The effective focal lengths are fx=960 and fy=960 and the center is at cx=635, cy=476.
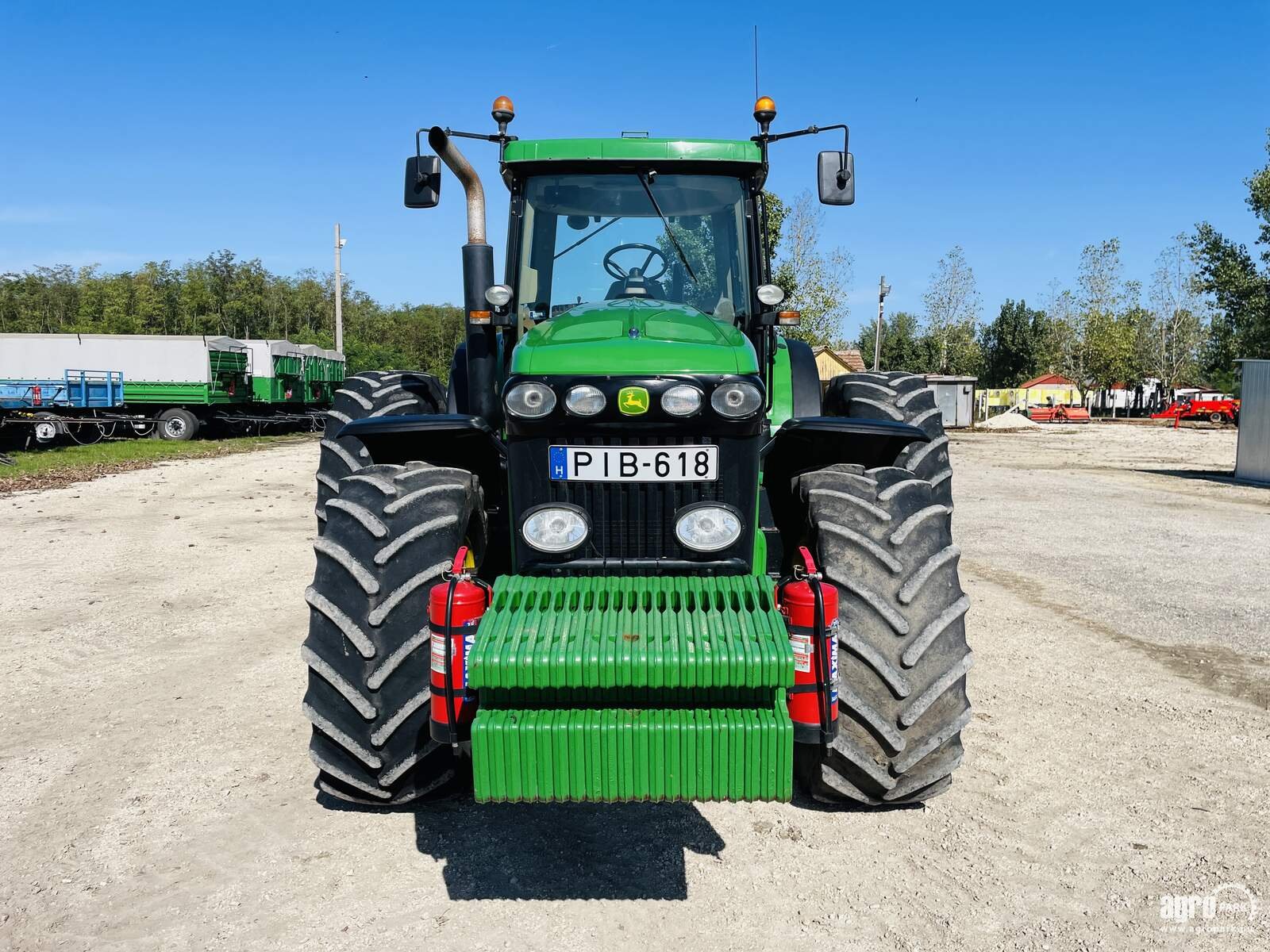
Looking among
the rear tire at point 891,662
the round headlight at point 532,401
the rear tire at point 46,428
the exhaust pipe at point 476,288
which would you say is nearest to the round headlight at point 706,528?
the rear tire at point 891,662

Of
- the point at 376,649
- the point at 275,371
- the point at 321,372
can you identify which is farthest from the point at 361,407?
the point at 321,372

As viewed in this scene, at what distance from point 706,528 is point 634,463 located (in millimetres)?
363

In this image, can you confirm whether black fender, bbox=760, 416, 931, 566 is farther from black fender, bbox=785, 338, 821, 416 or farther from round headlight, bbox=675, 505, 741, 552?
black fender, bbox=785, 338, 821, 416

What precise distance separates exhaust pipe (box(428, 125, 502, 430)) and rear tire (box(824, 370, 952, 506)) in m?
1.98

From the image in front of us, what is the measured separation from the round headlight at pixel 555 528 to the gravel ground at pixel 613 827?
119 cm

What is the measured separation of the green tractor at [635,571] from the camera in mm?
2977

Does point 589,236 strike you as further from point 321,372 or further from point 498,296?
point 321,372

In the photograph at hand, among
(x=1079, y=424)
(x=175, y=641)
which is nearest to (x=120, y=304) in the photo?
(x=1079, y=424)

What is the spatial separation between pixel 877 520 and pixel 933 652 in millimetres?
509

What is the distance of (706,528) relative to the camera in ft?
11.8

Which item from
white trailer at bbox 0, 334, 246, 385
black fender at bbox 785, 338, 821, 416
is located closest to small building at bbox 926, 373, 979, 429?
white trailer at bbox 0, 334, 246, 385

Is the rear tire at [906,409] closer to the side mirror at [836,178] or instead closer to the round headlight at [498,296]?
the side mirror at [836,178]

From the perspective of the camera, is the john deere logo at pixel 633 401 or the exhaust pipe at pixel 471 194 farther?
the exhaust pipe at pixel 471 194

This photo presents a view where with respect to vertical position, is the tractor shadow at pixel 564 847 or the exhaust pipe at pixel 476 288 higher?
the exhaust pipe at pixel 476 288
